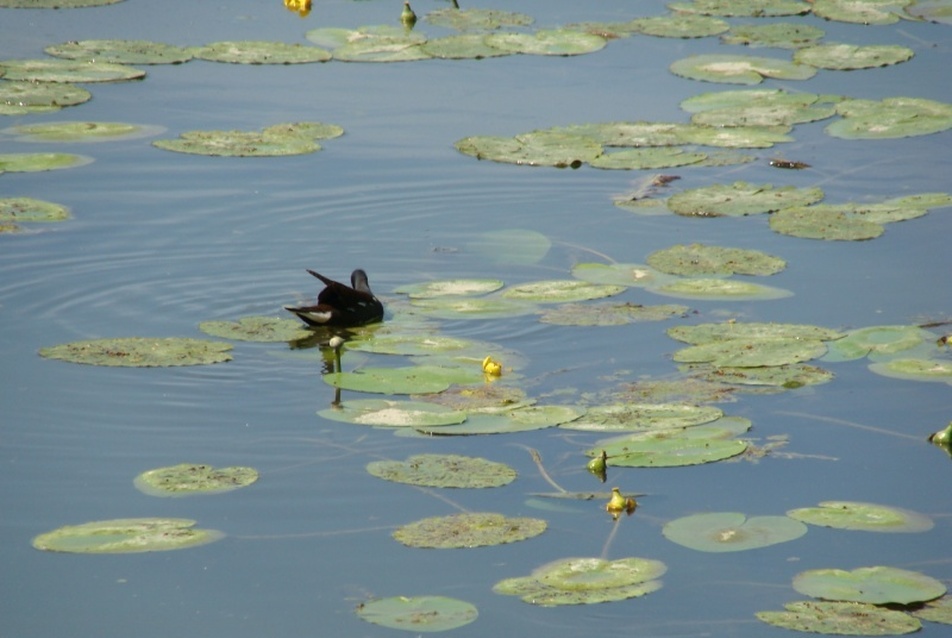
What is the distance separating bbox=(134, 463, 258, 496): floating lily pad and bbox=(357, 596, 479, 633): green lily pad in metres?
1.19

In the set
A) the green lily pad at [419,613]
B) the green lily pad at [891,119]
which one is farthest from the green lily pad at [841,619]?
the green lily pad at [891,119]

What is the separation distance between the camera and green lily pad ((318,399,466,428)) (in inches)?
288

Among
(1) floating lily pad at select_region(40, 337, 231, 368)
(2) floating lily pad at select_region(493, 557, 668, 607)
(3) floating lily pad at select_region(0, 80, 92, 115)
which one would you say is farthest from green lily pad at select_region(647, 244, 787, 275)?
(3) floating lily pad at select_region(0, 80, 92, 115)

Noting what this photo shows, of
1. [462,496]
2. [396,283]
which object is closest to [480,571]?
[462,496]

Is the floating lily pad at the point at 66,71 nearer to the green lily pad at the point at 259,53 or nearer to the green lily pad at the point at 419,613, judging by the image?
the green lily pad at the point at 259,53

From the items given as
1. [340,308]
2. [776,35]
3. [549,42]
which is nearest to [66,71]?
[549,42]

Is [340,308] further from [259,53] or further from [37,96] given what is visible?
[259,53]

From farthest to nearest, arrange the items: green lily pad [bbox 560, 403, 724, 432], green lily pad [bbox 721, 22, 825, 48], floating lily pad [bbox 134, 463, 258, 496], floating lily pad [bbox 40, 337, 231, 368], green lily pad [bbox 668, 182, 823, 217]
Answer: green lily pad [bbox 721, 22, 825, 48] < green lily pad [bbox 668, 182, 823, 217] < floating lily pad [bbox 40, 337, 231, 368] < green lily pad [bbox 560, 403, 724, 432] < floating lily pad [bbox 134, 463, 258, 496]

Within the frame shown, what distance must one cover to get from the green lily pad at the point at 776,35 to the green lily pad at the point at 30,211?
6882 mm

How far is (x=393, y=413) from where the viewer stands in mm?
7438

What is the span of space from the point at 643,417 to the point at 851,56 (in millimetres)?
7632

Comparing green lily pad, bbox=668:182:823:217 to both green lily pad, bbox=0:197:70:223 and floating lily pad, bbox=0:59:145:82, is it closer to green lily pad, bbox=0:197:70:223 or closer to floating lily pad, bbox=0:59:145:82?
green lily pad, bbox=0:197:70:223

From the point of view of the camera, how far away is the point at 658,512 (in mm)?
6520

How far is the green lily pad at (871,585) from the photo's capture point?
5.64 metres
